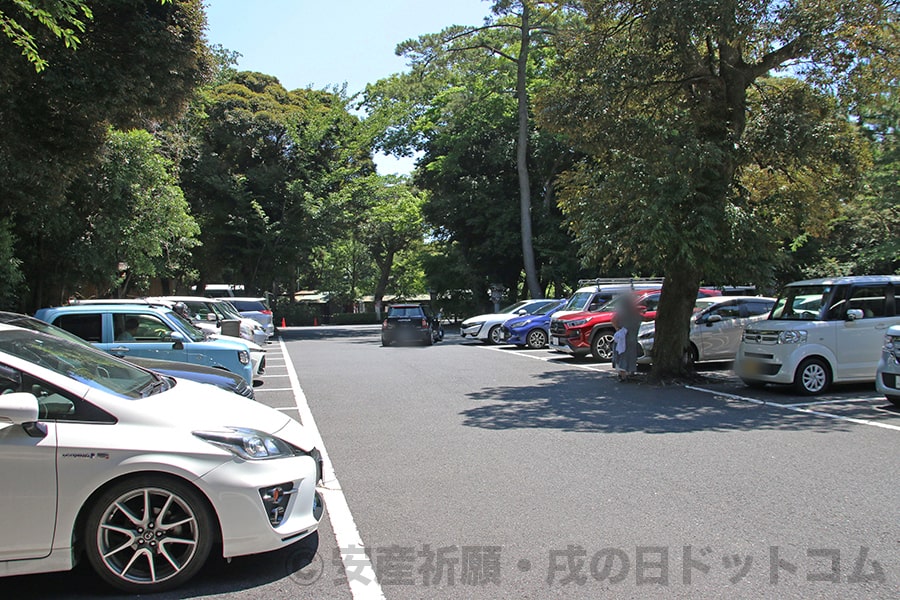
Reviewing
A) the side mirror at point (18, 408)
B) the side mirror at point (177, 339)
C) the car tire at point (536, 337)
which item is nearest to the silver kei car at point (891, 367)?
the side mirror at point (177, 339)

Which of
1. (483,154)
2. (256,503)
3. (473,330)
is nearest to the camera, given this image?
(256,503)

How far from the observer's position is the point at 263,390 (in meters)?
13.8

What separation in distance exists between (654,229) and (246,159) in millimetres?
30335

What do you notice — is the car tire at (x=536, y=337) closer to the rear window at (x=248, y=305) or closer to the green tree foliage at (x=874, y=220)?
the green tree foliage at (x=874, y=220)

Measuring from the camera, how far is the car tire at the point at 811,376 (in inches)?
472

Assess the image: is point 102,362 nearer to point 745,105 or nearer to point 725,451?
point 725,451

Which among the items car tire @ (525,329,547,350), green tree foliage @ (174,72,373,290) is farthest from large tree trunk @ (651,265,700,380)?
green tree foliage @ (174,72,373,290)

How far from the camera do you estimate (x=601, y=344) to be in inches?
736

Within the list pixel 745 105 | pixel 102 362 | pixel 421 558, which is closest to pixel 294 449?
pixel 421 558

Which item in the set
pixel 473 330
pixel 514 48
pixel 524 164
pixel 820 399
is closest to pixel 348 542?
pixel 820 399

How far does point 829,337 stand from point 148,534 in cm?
1103

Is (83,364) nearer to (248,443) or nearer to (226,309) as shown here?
(248,443)

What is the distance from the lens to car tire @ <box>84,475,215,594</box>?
14.1 feet

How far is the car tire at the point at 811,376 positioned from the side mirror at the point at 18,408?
1117 centimetres
